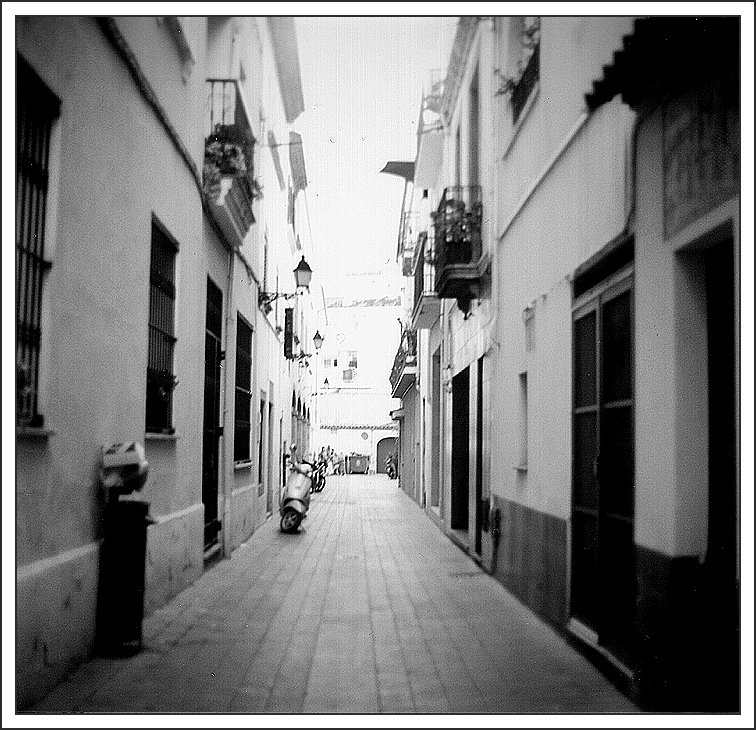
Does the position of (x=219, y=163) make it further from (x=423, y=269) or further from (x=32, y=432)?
(x=423, y=269)

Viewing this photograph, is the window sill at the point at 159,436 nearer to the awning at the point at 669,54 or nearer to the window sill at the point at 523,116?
the window sill at the point at 523,116

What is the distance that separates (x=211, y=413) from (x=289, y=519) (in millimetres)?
4163

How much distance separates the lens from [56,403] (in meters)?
5.06

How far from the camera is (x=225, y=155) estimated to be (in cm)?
931

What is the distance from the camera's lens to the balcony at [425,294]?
16.0 meters

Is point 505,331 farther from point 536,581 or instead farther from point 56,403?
point 56,403

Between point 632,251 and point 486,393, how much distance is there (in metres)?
5.02

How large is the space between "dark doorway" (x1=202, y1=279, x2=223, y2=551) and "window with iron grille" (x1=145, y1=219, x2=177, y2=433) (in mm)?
2089

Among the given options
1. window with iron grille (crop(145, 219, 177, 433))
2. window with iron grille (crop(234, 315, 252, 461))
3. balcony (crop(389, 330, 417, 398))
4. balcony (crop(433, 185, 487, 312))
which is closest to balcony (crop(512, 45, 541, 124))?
balcony (crop(433, 185, 487, 312))

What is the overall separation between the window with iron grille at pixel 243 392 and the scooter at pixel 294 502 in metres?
1.19

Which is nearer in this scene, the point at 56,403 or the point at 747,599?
the point at 747,599

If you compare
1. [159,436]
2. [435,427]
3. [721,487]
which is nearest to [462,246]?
[159,436]

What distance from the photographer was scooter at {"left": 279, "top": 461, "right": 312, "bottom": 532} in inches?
562

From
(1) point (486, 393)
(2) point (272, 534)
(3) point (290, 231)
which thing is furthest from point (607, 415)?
(3) point (290, 231)
